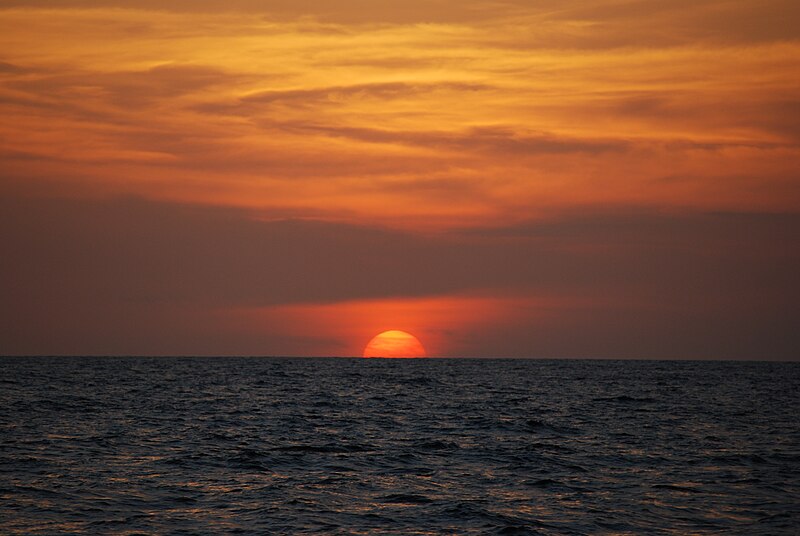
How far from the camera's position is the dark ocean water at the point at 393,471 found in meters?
22.8

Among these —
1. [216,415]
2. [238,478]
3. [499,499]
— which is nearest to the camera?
[499,499]

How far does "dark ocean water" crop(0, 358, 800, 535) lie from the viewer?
22.8m

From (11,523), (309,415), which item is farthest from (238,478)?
(309,415)

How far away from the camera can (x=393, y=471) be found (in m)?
30.4

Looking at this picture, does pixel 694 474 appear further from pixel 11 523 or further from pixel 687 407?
pixel 687 407

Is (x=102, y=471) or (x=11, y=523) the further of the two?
(x=102, y=471)

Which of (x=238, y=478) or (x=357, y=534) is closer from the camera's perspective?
(x=357, y=534)

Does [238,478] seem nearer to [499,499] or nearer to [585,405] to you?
[499,499]

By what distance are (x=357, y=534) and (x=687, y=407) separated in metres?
46.4

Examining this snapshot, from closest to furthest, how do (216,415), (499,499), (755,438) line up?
(499,499) → (755,438) → (216,415)

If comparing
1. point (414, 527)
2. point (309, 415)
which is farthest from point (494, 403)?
point (414, 527)

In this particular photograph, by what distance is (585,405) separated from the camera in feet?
209

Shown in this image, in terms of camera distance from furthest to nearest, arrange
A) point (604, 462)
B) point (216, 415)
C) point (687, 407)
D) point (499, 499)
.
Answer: point (687, 407), point (216, 415), point (604, 462), point (499, 499)

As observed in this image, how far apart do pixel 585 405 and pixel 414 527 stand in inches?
1727
